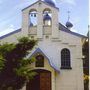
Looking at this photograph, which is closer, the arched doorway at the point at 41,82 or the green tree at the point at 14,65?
the green tree at the point at 14,65

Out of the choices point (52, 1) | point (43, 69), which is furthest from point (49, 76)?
point (52, 1)

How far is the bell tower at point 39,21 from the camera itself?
25.0 m

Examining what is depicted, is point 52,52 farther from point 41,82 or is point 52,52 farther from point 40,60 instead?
point 41,82

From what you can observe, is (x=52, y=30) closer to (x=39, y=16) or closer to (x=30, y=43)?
(x=39, y=16)

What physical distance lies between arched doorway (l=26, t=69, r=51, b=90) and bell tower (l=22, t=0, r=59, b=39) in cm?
285

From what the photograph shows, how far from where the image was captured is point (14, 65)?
1933 centimetres

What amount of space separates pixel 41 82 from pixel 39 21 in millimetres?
4824

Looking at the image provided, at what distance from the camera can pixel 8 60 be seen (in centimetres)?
1930

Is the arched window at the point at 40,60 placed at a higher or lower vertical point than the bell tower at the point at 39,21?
lower

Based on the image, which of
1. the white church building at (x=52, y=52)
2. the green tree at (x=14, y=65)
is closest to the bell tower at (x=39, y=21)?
the white church building at (x=52, y=52)

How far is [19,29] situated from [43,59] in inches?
126

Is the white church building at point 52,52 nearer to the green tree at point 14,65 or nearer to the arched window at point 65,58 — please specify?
the arched window at point 65,58

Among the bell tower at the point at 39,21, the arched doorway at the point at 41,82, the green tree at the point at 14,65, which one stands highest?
the bell tower at the point at 39,21

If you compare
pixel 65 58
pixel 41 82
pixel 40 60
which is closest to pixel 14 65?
pixel 40 60
